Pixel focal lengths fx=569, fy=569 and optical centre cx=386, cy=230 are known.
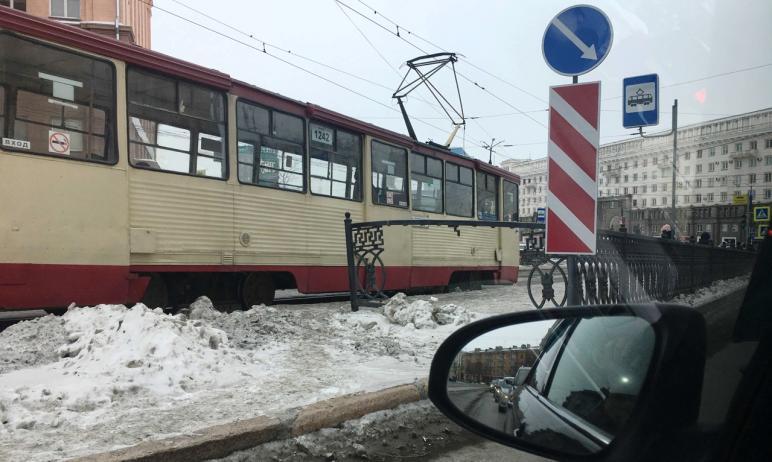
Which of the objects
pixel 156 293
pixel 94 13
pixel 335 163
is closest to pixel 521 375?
pixel 156 293

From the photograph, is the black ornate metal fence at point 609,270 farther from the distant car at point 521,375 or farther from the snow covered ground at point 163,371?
the distant car at point 521,375

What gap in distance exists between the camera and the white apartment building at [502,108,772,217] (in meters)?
1.47

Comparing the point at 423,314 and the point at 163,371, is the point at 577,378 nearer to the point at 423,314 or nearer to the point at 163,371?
A: the point at 163,371

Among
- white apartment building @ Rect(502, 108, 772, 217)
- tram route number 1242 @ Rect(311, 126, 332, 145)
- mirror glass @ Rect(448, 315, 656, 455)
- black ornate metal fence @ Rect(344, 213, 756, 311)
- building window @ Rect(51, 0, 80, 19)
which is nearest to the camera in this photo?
mirror glass @ Rect(448, 315, 656, 455)

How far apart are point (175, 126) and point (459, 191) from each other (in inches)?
288

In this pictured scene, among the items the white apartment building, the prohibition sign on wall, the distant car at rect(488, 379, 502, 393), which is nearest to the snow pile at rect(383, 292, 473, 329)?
the white apartment building

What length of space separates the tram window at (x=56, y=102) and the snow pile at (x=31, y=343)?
1.96 m

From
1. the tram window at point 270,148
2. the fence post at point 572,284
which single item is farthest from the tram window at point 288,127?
the fence post at point 572,284

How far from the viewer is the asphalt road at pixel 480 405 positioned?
1593 millimetres

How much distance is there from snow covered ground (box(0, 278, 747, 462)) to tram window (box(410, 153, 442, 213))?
5462 mm

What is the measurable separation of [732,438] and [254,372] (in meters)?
4.25

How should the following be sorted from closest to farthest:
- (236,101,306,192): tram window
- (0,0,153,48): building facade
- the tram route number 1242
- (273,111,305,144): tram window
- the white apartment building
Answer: the white apartment building < (236,101,306,192): tram window < (273,111,305,144): tram window < the tram route number 1242 < (0,0,153,48): building facade

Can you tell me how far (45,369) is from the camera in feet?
13.7

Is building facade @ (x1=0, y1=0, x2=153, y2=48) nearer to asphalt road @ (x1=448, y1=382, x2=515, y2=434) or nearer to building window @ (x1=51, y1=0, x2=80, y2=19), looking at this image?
building window @ (x1=51, y1=0, x2=80, y2=19)
